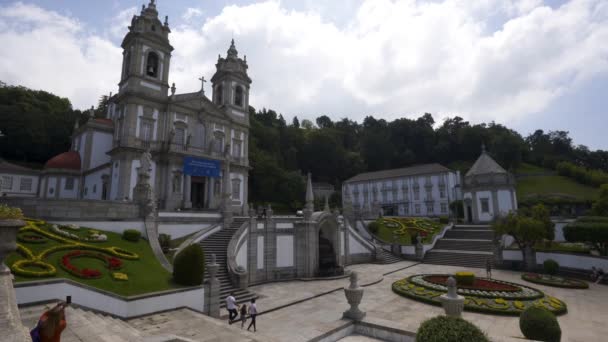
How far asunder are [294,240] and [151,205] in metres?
9.54

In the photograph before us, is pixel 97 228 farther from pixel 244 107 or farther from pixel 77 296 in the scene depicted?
pixel 244 107

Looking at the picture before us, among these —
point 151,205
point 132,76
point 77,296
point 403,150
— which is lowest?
point 77,296

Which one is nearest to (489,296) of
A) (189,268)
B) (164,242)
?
(189,268)

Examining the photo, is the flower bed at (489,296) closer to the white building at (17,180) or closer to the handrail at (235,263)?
the handrail at (235,263)

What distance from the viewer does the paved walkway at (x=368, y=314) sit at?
10.9 m

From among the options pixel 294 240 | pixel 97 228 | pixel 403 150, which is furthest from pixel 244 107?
pixel 403 150

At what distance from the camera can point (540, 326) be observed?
9172 mm

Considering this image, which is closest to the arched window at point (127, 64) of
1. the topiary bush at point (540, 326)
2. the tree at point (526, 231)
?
the topiary bush at point (540, 326)

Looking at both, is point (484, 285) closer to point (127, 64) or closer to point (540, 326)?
point (540, 326)

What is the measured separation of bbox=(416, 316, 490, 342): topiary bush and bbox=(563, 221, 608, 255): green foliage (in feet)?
75.0

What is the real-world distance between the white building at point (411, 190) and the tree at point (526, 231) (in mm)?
33220

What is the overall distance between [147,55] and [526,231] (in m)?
36.9

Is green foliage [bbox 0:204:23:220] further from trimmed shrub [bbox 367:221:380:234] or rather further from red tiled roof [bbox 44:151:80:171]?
red tiled roof [bbox 44:151:80:171]

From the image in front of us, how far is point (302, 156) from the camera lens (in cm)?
8006
